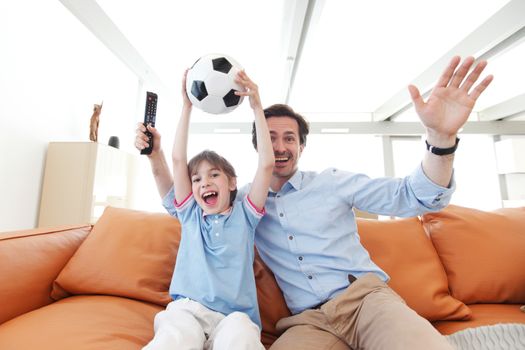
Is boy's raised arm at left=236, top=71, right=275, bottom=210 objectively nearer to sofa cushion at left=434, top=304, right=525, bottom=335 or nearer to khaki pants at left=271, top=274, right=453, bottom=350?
khaki pants at left=271, top=274, right=453, bottom=350

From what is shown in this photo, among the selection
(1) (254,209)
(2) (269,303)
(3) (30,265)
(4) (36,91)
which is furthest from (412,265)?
(4) (36,91)

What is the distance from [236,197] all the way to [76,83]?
7.62ft

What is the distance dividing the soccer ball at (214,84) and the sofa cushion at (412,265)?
814 mm

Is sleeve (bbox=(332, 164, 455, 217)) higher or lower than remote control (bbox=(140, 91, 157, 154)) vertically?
lower

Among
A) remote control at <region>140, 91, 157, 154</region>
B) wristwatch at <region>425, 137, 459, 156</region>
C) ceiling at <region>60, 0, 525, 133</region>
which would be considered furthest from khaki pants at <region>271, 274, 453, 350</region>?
ceiling at <region>60, 0, 525, 133</region>

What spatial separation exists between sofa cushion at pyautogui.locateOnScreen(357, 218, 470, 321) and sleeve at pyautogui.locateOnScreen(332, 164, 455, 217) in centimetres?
25

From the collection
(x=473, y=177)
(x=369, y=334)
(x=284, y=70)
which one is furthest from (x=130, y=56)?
(x=473, y=177)

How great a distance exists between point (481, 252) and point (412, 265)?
31 centimetres

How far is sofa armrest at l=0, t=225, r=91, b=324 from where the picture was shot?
0.92 metres

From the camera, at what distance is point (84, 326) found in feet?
2.77

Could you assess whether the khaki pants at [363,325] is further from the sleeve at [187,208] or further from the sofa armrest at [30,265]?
the sofa armrest at [30,265]

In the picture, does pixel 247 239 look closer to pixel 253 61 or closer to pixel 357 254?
pixel 357 254

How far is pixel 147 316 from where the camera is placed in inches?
39.8

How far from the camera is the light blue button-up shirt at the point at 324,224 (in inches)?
39.4
